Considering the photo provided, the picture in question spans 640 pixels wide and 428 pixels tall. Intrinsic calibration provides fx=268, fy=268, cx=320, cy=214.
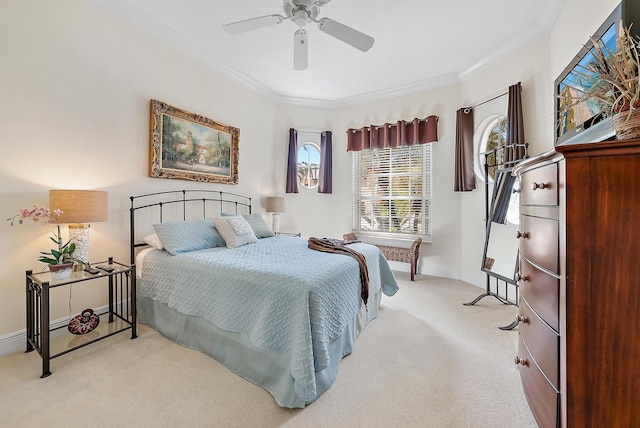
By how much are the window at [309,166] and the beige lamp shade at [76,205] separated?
11.3ft

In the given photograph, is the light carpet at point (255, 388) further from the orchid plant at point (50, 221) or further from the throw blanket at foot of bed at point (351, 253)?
the orchid plant at point (50, 221)

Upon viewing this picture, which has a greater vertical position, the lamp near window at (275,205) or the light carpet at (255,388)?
the lamp near window at (275,205)

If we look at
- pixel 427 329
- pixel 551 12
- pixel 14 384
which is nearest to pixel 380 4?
pixel 551 12

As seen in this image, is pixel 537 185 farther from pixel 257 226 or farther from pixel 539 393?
pixel 257 226

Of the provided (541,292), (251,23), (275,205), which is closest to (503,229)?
(541,292)

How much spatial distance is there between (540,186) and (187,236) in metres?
2.86

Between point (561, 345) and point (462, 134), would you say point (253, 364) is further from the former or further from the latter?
point (462, 134)

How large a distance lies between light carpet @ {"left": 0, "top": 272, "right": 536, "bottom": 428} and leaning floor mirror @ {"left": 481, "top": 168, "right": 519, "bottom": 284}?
857 millimetres

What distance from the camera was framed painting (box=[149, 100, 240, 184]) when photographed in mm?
3090

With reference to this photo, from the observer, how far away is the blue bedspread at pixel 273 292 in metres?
1.65

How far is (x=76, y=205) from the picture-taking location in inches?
84.4

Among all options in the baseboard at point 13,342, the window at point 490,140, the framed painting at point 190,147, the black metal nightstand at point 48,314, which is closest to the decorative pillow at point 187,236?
the black metal nightstand at point 48,314

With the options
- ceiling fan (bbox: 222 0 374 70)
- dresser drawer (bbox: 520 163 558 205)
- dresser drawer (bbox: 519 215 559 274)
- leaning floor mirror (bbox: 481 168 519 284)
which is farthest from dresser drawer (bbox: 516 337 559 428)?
ceiling fan (bbox: 222 0 374 70)

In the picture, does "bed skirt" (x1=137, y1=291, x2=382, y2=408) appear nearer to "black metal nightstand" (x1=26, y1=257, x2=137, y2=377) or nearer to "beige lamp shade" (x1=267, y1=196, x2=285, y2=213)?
"black metal nightstand" (x1=26, y1=257, x2=137, y2=377)
